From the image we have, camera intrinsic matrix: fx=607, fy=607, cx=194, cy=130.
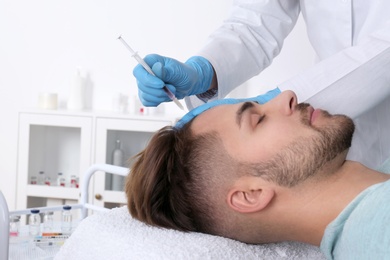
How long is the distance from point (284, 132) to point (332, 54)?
60 centimetres

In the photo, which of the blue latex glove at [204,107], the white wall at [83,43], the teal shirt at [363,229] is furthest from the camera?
Answer: the white wall at [83,43]

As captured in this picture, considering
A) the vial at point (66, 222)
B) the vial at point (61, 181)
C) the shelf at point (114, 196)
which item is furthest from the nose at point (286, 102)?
the vial at point (61, 181)

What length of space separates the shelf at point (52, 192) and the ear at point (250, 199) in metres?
2.39

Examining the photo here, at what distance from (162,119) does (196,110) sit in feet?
6.43

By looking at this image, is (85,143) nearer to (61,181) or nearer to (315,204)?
(61,181)

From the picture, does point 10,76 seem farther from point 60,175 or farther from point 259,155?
point 259,155

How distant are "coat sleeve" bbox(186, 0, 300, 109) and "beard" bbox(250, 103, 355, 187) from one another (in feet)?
1.75

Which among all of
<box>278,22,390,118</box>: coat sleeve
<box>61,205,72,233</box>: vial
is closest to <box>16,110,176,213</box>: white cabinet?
<box>61,205,72,233</box>: vial

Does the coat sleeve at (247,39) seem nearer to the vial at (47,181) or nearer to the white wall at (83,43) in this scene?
the white wall at (83,43)

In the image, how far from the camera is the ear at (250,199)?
129cm

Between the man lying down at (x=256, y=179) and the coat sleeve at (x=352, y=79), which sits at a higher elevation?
the coat sleeve at (x=352, y=79)

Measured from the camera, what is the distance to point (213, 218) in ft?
4.37

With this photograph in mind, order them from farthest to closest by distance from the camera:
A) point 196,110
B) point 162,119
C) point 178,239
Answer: point 162,119 → point 196,110 → point 178,239

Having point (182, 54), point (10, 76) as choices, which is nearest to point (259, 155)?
point (182, 54)
